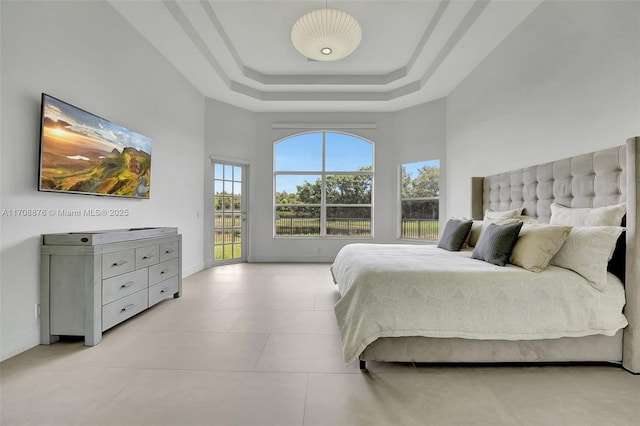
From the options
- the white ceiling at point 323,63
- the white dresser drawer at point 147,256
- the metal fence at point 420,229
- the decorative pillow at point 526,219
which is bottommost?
the white dresser drawer at point 147,256

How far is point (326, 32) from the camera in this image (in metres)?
2.97

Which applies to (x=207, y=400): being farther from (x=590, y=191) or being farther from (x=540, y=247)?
(x=590, y=191)

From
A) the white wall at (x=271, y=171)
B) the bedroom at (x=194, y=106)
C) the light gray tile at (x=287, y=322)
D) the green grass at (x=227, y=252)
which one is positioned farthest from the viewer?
the white wall at (x=271, y=171)

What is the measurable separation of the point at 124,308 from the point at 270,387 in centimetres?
170

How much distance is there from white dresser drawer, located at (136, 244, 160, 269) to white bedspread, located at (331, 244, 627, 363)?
2140 mm

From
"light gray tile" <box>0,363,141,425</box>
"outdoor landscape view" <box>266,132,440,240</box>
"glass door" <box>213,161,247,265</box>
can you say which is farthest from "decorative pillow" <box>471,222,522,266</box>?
"glass door" <box>213,161,247,265</box>

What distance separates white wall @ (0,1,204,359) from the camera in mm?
2061

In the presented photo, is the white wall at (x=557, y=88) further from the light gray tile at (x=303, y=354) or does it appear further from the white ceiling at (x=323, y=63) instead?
the light gray tile at (x=303, y=354)

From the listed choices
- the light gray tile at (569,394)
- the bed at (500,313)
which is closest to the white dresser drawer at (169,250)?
the bed at (500,313)

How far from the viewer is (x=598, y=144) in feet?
8.02

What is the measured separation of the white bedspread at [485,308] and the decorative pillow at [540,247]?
0.36ft

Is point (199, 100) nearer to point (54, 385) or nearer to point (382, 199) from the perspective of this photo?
point (382, 199)

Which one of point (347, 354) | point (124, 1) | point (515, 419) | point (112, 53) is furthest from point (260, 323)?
point (124, 1)

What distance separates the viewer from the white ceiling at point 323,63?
130 inches
